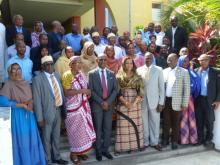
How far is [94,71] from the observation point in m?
6.77

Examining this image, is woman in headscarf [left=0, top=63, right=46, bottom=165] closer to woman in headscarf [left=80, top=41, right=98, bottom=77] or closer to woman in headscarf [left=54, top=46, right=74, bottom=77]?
woman in headscarf [left=54, top=46, right=74, bottom=77]

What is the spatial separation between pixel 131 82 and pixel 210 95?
188cm

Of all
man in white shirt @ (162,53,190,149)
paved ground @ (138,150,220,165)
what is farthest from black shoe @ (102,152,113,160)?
man in white shirt @ (162,53,190,149)

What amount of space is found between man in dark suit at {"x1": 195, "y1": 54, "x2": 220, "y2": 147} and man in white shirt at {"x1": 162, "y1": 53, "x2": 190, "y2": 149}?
0.50 meters

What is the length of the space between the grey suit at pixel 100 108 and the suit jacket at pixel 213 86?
85.1 inches

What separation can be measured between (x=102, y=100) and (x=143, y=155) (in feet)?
4.72

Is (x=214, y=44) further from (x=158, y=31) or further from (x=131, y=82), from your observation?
(x=131, y=82)

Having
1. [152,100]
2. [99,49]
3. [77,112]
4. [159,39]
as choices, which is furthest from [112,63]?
[159,39]

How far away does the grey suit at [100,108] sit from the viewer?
6684 mm

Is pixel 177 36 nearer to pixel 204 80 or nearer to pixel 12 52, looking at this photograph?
pixel 204 80

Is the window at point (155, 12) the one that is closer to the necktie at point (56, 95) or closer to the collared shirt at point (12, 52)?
the collared shirt at point (12, 52)

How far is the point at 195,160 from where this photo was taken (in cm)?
→ 737

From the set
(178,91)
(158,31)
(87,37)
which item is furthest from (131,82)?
(158,31)

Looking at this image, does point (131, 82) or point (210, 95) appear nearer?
point (131, 82)
